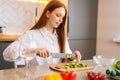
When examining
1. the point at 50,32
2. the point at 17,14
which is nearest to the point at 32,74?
the point at 50,32

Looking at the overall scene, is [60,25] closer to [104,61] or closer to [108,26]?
[104,61]

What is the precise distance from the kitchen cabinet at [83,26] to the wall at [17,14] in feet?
1.00

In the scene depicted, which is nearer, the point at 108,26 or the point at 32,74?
the point at 32,74

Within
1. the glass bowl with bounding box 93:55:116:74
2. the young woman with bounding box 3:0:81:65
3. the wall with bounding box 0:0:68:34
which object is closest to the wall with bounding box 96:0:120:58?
the wall with bounding box 0:0:68:34

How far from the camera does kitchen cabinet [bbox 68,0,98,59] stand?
346cm

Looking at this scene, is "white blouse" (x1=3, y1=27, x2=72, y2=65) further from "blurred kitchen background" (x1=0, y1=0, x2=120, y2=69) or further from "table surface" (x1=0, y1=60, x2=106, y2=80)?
"blurred kitchen background" (x1=0, y1=0, x2=120, y2=69)

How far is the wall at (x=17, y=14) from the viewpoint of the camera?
3.16 metres

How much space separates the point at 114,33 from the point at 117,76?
8.05 feet

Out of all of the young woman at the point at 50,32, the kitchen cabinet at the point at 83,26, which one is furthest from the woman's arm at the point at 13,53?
the kitchen cabinet at the point at 83,26

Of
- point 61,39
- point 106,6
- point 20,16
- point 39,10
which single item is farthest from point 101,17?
point 61,39

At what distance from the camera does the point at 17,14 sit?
10.7 ft

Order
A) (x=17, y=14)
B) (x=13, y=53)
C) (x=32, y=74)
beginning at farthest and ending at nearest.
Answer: (x=17, y=14)
(x=13, y=53)
(x=32, y=74)

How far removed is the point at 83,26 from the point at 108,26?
17.4 inches

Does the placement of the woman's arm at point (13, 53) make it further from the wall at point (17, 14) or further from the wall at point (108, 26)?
the wall at point (108, 26)
